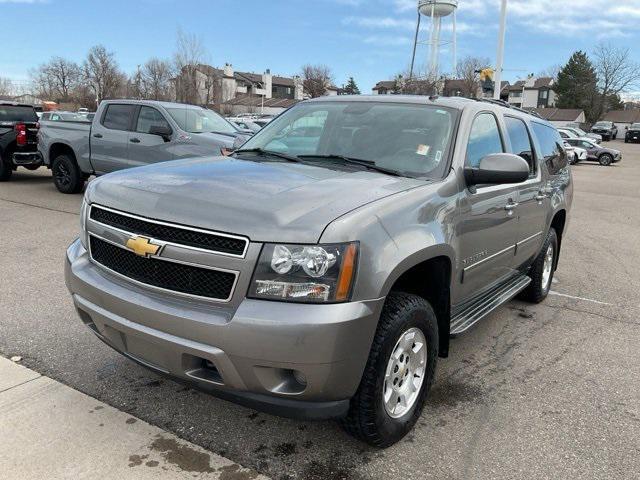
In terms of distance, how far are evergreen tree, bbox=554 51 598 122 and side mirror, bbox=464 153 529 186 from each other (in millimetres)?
90136

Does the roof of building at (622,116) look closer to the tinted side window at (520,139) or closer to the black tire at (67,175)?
the black tire at (67,175)

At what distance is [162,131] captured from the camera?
9.45 m

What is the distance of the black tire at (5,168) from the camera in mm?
12477

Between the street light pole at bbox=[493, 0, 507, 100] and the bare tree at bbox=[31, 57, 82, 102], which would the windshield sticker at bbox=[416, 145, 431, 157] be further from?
the bare tree at bbox=[31, 57, 82, 102]

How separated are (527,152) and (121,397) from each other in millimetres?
3663

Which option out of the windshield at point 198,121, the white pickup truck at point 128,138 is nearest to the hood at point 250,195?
the white pickup truck at point 128,138

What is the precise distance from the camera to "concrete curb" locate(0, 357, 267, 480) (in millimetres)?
2602

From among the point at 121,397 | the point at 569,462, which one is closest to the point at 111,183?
the point at 121,397

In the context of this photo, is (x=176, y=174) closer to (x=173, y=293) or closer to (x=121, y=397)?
(x=173, y=293)

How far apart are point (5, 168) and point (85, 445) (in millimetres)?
11841

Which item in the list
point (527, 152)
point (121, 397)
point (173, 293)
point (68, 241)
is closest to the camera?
point (173, 293)

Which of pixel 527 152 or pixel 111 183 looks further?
pixel 527 152

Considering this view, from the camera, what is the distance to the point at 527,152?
15.3 ft

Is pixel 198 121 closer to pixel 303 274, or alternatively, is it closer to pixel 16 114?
pixel 16 114
